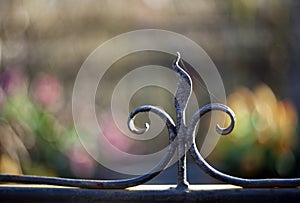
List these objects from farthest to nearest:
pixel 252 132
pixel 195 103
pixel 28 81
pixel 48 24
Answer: pixel 48 24 → pixel 28 81 → pixel 195 103 → pixel 252 132

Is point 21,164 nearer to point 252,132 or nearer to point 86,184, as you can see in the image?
point 252,132

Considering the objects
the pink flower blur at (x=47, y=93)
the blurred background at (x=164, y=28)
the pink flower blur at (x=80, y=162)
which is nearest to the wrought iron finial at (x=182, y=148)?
the pink flower blur at (x=80, y=162)

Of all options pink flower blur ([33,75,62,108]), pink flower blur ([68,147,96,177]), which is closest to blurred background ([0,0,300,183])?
pink flower blur ([33,75,62,108])

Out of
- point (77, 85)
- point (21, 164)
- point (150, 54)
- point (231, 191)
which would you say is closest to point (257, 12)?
point (150, 54)

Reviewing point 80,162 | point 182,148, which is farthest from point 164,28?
point 182,148

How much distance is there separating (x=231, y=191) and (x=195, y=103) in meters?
2.47

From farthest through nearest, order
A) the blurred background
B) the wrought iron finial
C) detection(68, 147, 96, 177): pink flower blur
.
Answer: the blurred background < detection(68, 147, 96, 177): pink flower blur < the wrought iron finial

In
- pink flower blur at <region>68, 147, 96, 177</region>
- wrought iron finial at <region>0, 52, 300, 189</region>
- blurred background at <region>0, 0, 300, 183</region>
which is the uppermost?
blurred background at <region>0, 0, 300, 183</region>

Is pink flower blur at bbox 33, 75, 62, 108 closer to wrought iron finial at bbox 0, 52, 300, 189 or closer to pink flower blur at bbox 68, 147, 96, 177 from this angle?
pink flower blur at bbox 68, 147, 96, 177

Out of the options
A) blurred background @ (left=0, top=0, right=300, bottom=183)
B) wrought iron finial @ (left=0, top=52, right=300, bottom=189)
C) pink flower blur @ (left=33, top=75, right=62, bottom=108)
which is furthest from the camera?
blurred background @ (left=0, top=0, right=300, bottom=183)

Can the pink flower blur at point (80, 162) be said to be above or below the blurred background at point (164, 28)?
below

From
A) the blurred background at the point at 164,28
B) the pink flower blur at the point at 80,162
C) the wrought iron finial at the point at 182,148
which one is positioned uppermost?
the blurred background at the point at 164,28

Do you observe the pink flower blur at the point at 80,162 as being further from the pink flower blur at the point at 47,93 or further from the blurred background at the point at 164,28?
the blurred background at the point at 164,28

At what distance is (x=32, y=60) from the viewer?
360cm
